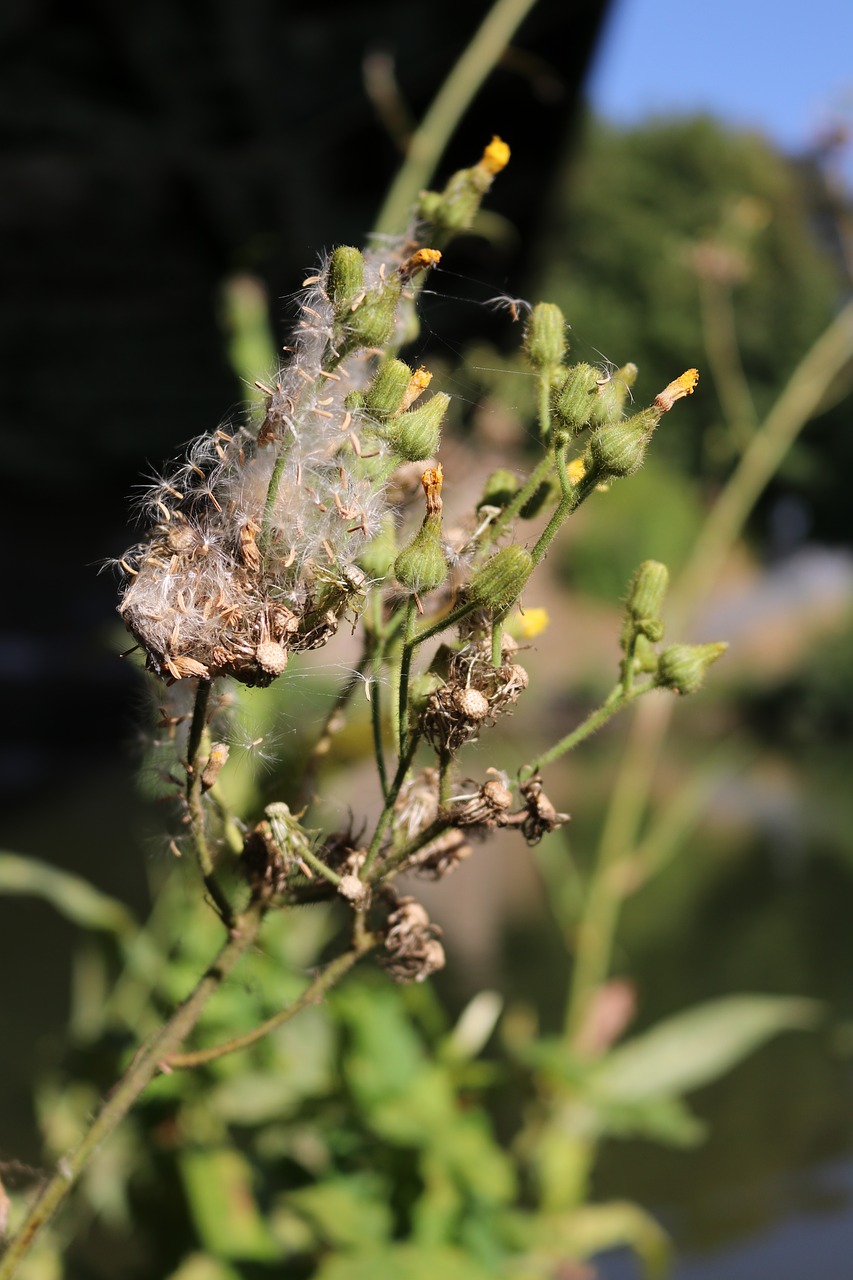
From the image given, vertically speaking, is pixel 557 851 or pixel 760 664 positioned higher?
pixel 760 664

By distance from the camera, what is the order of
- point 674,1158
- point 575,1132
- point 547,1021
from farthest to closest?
point 547,1021 < point 674,1158 < point 575,1132

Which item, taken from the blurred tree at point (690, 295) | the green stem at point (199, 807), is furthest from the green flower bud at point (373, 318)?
the blurred tree at point (690, 295)

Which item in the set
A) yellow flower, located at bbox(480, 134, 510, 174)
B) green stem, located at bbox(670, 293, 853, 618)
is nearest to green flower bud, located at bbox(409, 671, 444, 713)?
yellow flower, located at bbox(480, 134, 510, 174)

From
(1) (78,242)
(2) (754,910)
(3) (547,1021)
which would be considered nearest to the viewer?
(3) (547,1021)

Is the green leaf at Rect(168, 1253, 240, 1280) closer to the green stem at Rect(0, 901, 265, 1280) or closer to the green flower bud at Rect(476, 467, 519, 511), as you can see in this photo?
the green stem at Rect(0, 901, 265, 1280)

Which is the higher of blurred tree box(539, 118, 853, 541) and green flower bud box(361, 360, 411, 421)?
blurred tree box(539, 118, 853, 541)

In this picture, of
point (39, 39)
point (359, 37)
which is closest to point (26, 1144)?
point (39, 39)

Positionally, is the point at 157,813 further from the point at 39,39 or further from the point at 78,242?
the point at 39,39

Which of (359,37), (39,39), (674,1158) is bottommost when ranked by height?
(674,1158)
